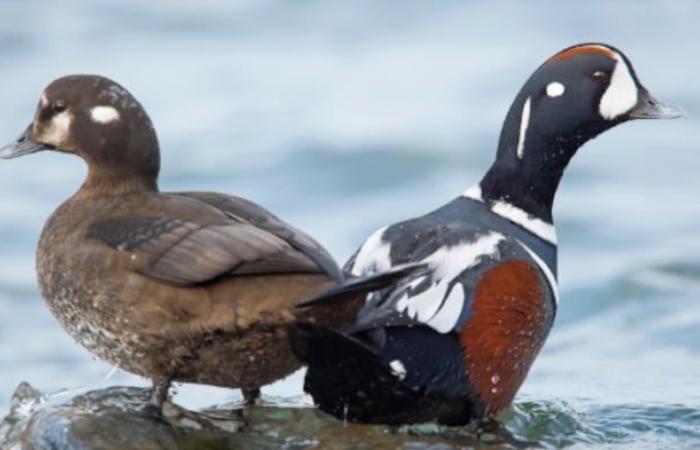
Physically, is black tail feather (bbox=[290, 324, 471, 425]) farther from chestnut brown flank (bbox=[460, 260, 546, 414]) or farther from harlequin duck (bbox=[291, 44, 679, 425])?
chestnut brown flank (bbox=[460, 260, 546, 414])

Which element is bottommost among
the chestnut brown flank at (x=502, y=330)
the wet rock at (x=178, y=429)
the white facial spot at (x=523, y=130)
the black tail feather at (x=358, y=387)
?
the wet rock at (x=178, y=429)

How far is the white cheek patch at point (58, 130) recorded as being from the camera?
6.86 metres

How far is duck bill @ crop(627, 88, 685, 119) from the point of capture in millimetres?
7414

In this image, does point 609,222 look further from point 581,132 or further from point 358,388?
point 358,388

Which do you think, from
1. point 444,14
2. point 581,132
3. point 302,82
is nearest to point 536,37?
point 444,14

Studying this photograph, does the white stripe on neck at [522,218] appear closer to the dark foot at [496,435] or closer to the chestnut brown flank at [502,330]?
the chestnut brown flank at [502,330]

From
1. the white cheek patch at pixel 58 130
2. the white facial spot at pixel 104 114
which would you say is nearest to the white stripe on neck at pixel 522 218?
the white facial spot at pixel 104 114

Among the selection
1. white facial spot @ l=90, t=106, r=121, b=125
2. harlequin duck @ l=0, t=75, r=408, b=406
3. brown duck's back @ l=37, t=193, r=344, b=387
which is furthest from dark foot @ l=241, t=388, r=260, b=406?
white facial spot @ l=90, t=106, r=121, b=125

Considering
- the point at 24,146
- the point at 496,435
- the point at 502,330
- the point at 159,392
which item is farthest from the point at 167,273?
the point at 496,435

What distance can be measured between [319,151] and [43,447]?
7864mm

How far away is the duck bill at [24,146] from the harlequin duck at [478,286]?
4.22ft

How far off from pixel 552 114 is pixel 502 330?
106 cm

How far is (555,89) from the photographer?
7.32 m

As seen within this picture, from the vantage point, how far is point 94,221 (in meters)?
6.56
